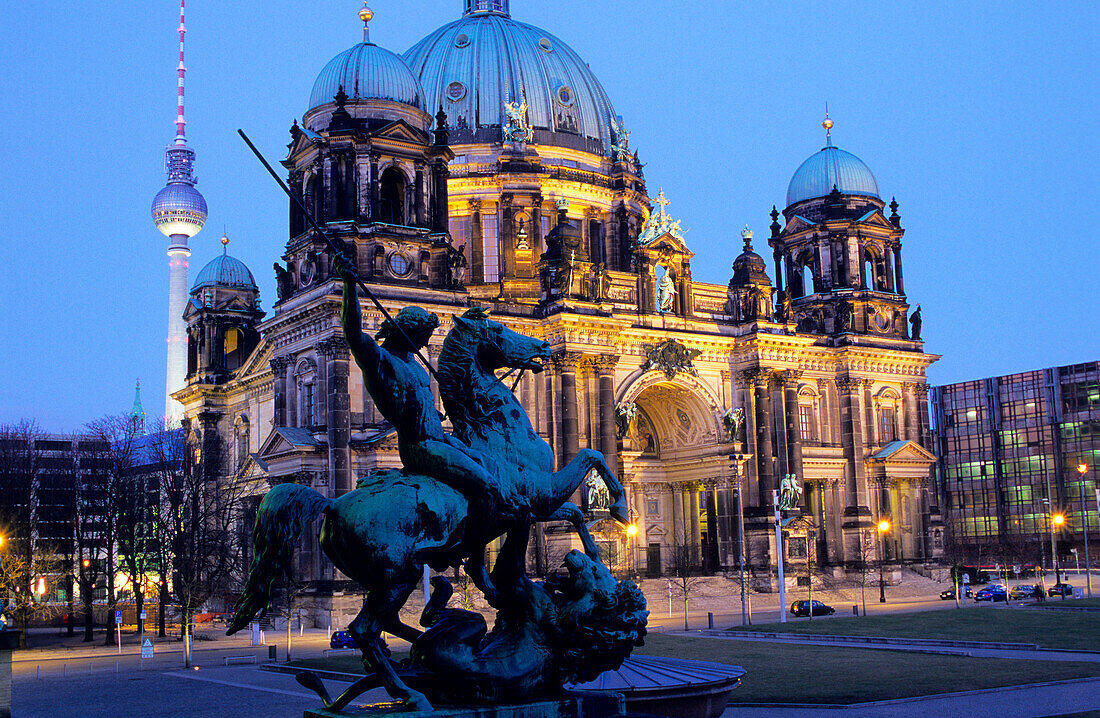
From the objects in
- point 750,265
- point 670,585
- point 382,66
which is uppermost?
point 382,66

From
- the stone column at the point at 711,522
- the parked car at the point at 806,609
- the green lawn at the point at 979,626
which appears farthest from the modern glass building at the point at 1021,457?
the green lawn at the point at 979,626

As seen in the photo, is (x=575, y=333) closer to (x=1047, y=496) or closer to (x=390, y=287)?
(x=390, y=287)

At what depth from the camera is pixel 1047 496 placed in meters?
121

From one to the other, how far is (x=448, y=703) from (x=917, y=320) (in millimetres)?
75052

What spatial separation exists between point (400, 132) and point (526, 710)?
50.9m

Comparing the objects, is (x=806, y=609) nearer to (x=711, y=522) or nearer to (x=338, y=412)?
(x=711, y=522)

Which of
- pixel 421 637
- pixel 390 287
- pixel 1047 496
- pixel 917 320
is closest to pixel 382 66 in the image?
pixel 390 287

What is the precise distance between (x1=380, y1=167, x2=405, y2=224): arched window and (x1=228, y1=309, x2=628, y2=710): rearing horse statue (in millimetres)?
48558

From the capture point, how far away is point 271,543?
11023 mm

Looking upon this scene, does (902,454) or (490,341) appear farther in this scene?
(902,454)

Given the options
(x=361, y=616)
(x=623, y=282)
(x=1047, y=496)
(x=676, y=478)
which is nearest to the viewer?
(x=361, y=616)

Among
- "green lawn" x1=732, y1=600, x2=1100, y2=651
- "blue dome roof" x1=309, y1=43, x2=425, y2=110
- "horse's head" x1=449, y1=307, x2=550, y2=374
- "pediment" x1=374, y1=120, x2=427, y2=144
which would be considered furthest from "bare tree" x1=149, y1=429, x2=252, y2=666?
"horse's head" x1=449, y1=307, x2=550, y2=374

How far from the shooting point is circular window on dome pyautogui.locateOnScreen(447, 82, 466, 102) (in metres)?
77.4

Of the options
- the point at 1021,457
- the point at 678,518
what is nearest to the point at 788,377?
the point at 678,518
